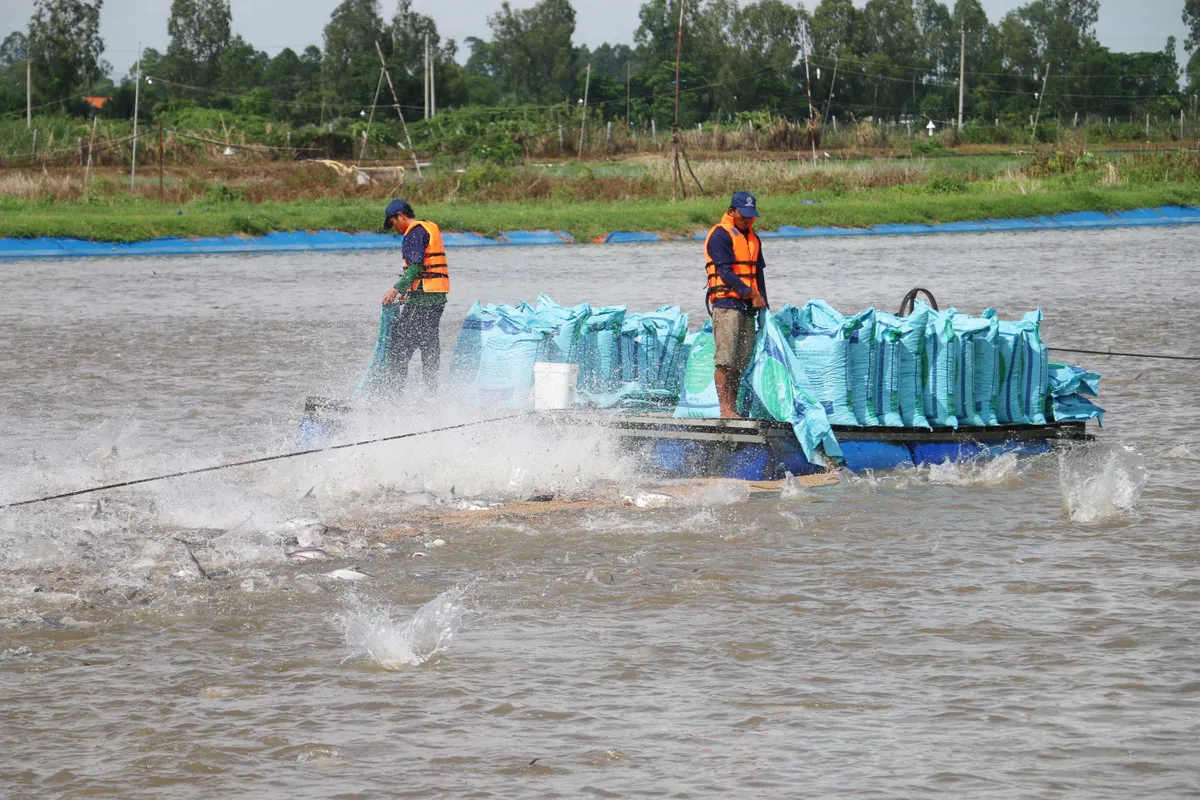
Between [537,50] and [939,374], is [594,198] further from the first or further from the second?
[537,50]

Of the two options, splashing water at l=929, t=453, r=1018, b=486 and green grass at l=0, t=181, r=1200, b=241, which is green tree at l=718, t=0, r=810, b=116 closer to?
green grass at l=0, t=181, r=1200, b=241

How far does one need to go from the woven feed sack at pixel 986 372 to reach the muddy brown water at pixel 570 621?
581 millimetres

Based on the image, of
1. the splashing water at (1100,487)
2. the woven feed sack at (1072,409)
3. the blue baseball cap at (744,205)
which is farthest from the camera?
the woven feed sack at (1072,409)

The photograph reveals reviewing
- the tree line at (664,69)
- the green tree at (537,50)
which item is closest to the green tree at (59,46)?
the tree line at (664,69)

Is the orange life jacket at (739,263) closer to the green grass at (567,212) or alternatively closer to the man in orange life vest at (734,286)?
the man in orange life vest at (734,286)

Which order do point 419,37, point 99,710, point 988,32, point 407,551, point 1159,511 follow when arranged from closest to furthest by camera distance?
1. point 99,710
2. point 407,551
3. point 1159,511
4. point 419,37
5. point 988,32

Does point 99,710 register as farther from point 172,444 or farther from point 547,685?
point 172,444

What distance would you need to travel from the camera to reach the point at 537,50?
99375 millimetres

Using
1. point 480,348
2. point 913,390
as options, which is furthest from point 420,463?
point 913,390

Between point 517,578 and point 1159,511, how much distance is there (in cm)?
396

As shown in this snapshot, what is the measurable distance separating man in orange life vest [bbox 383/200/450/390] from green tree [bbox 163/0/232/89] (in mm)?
83240

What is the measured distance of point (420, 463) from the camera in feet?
31.9

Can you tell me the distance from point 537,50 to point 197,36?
21.8 m

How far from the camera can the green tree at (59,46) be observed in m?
70.0
